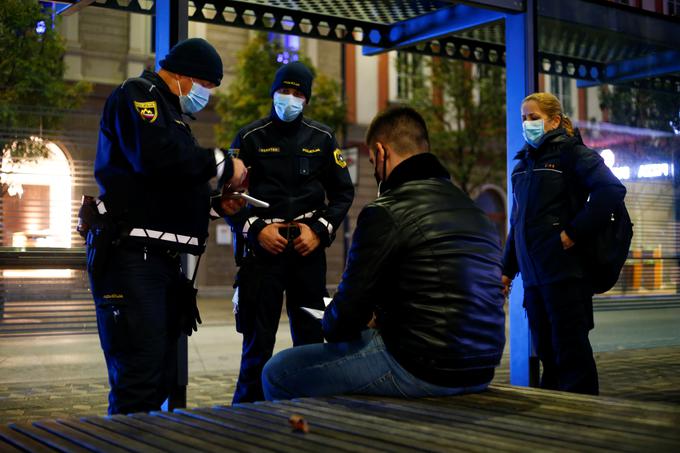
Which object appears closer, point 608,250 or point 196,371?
point 608,250

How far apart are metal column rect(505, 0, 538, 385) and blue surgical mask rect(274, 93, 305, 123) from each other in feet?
7.32

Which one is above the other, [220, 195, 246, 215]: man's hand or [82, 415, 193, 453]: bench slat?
[220, 195, 246, 215]: man's hand

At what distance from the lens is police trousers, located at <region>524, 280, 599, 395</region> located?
5.53 metres

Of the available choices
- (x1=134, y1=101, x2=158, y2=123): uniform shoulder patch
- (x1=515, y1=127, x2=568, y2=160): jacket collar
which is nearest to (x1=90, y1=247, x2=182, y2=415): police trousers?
(x1=134, y1=101, x2=158, y2=123): uniform shoulder patch

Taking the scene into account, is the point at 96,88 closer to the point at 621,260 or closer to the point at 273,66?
the point at 273,66

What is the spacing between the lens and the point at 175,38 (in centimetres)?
580

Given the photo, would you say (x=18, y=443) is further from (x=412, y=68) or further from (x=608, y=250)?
(x=412, y=68)

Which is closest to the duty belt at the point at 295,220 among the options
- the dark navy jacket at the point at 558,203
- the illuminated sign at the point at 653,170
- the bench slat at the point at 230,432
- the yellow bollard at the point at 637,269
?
the dark navy jacket at the point at 558,203

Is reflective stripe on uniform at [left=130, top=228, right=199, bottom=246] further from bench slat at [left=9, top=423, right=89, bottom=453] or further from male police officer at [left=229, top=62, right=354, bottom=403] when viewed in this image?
bench slat at [left=9, top=423, right=89, bottom=453]

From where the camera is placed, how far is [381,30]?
9.04 meters

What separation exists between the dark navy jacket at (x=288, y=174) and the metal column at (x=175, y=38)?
0.74 metres

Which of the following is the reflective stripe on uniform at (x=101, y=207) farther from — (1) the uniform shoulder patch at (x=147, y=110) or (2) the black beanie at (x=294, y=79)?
(2) the black beanie at (x=294, y=79)

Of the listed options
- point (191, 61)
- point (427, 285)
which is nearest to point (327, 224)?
point (191, 61)

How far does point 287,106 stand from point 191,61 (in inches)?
48.9
